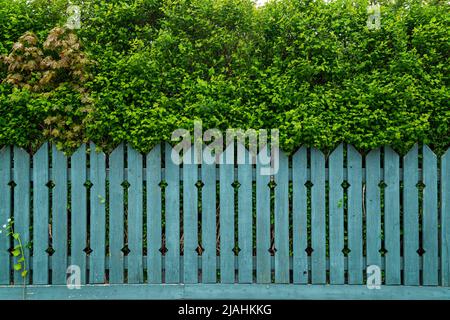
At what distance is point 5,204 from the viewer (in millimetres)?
4336

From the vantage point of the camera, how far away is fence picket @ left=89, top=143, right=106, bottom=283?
429cm

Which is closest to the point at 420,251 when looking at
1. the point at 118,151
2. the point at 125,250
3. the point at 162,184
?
the point at 162,184

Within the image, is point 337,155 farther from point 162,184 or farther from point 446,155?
point 162,184

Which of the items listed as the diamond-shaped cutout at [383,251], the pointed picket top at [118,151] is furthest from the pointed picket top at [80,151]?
the diamond-shaped cutout at [383,251]

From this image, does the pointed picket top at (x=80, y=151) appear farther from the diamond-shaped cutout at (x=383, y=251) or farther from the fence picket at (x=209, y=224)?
the diamond-shaped cutout at (x=383, y=251)

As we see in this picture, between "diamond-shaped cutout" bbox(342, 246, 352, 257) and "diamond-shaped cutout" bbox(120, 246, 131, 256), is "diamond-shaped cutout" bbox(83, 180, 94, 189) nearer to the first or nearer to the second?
"diamond-shaped cutout" bbox(120, 246, 131, 256)

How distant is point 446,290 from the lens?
167 inches

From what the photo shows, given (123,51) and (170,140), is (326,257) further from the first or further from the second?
(123,51)

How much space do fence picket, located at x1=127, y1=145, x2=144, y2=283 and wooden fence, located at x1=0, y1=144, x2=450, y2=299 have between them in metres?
0.01

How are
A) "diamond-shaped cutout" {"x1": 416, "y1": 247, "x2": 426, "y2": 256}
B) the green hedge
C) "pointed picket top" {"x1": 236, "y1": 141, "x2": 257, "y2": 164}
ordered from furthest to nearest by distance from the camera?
1. "diamond-shaped cutout" {"x1": 416, "y1": 247, "x2": 426, "y2": 256}
2. "pointed picket top" {"x1": 236, "y1": 141, "x2": 257, "y2": 164}
3. the green hedge

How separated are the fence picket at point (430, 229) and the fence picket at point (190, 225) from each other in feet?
7.98

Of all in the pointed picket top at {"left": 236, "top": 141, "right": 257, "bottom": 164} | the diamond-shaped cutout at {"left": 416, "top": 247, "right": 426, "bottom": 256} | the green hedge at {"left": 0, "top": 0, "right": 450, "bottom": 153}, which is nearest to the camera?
the green hedge at {"left": 0, "top": 0, "right": 450, "bottom": 153}

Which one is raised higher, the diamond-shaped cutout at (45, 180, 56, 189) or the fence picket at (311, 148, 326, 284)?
the diamond-shaped cutout at (45, 180, 56, 189)

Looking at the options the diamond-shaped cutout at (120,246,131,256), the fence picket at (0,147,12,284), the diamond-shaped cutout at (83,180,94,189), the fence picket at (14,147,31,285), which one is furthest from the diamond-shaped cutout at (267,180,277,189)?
the fence picket at (0,147,12,284)
